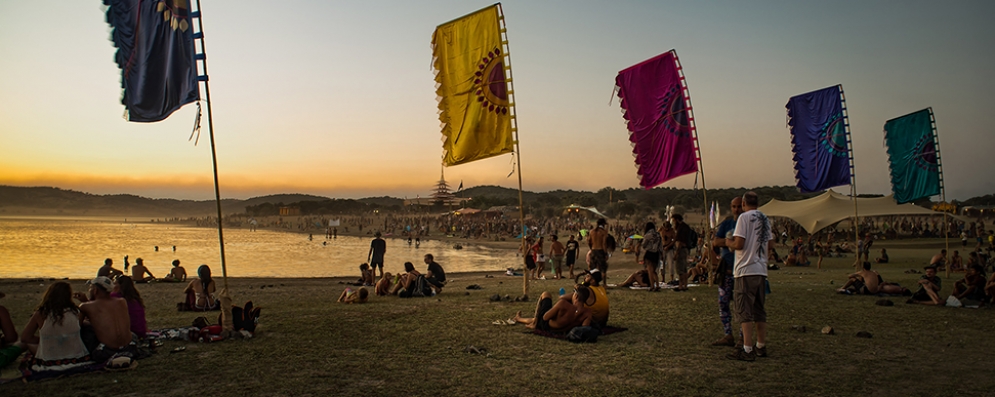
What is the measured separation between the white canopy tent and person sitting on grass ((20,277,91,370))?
29467 millimetres

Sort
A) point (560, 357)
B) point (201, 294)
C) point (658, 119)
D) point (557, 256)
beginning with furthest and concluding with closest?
1. point (557, 256)
2. point (658, 119)
3. point (201, 294)
4. point (560, 357)

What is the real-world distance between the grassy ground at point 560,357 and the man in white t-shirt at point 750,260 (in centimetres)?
62

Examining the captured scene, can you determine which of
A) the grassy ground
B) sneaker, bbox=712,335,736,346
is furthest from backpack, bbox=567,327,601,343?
sneaker, bbox=712,335,736,346

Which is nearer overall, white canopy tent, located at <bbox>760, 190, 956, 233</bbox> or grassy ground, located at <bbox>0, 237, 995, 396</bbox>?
grassy ground, located at <bbox>0, 237, 995, 396</bbox>

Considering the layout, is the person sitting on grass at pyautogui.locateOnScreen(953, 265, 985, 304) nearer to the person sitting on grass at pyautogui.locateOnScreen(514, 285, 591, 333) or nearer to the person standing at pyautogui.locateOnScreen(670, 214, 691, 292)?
the person standing at pyautogui.locateOnScreen(670, 214, 691, 292)

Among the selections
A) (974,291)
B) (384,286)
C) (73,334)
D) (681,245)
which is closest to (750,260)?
(681,245)

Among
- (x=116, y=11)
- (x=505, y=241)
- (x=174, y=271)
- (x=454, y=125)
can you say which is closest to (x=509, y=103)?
(x=454, y=125)

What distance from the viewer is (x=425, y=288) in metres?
13.0

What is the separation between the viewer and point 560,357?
6.86 metres

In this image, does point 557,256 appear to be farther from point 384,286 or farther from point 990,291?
point 990,291

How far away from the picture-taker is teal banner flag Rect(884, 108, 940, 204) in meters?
15.6

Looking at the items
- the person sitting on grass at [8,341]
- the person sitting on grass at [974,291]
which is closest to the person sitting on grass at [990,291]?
the person sitting on grass at [974,291]

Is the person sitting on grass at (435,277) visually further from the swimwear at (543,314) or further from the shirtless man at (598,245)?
the swimwear at (543,314)

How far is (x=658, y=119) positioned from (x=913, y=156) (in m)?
8.33
